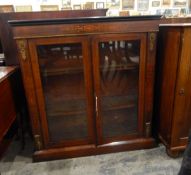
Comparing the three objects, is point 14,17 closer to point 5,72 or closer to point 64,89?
point 5,72

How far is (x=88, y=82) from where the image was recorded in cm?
150

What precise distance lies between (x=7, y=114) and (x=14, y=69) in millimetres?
405

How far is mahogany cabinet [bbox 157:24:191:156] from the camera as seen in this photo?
133cm

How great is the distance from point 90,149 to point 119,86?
64 cm

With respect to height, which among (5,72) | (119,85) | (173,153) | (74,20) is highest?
(74,20)

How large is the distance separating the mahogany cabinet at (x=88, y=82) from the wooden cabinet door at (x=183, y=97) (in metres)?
0.22

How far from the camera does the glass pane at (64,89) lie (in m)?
1.45

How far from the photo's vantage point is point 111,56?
153 cm

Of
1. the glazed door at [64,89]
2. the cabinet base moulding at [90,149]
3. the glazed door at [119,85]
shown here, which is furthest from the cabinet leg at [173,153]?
the glazed door at [64,89]

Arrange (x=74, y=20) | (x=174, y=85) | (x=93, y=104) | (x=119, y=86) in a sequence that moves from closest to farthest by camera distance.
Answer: (x=74, y=20) → (x=174, y=85) → (x=93, y=104) → (x=119, y=86)

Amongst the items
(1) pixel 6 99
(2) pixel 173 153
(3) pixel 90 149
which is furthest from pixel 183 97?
(1) pixel 6 99

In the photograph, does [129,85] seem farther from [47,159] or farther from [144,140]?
[47,159]

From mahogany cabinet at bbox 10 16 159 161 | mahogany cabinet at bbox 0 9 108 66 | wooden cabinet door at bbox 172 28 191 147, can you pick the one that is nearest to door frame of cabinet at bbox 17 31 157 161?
mahogany cabinet at bbox 10 16 159 161

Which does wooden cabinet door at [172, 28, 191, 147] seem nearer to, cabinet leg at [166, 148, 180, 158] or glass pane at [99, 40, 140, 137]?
cabinet leg at [166, 148, 180, 158]
